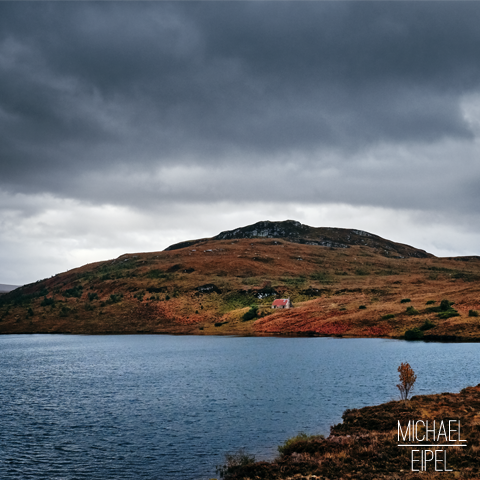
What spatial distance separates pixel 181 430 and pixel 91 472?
786 cm

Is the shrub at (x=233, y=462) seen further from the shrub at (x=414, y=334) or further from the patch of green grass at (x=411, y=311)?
the patch of green grass at (x=411, y=311)

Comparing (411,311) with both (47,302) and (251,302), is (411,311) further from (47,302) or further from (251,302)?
(47,302)

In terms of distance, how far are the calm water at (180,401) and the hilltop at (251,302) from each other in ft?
96.2

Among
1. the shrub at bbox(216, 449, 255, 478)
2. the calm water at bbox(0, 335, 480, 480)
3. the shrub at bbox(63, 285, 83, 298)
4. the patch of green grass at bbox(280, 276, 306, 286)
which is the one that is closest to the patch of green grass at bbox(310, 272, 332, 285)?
the patch of green grass at bbox(280, 276, 306, 286)

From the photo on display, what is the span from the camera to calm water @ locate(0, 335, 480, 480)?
941 inches

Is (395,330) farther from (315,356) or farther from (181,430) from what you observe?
(181,430)

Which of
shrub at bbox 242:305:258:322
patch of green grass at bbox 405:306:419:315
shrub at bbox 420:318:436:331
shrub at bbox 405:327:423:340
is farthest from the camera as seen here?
shrub at bbox 242:305:258:322

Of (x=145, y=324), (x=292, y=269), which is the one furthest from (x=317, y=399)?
(x=292, y=269)

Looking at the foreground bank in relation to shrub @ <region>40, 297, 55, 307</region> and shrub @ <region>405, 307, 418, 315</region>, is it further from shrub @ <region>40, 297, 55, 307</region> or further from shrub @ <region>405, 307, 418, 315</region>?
shrub @ <region>40, 297, 55, 307</region>

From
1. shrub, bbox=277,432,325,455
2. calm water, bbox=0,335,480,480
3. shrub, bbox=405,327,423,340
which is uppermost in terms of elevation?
shrub, bbox=405,327,423,340

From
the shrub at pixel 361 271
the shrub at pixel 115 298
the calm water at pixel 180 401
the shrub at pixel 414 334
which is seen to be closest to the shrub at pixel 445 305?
the shrub at pixel 414 334

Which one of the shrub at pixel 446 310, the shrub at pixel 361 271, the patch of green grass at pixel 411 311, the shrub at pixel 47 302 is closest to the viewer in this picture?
the shrub at pixel 446 310

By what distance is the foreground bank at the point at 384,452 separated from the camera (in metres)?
18.3

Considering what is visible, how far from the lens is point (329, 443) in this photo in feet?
74.3
